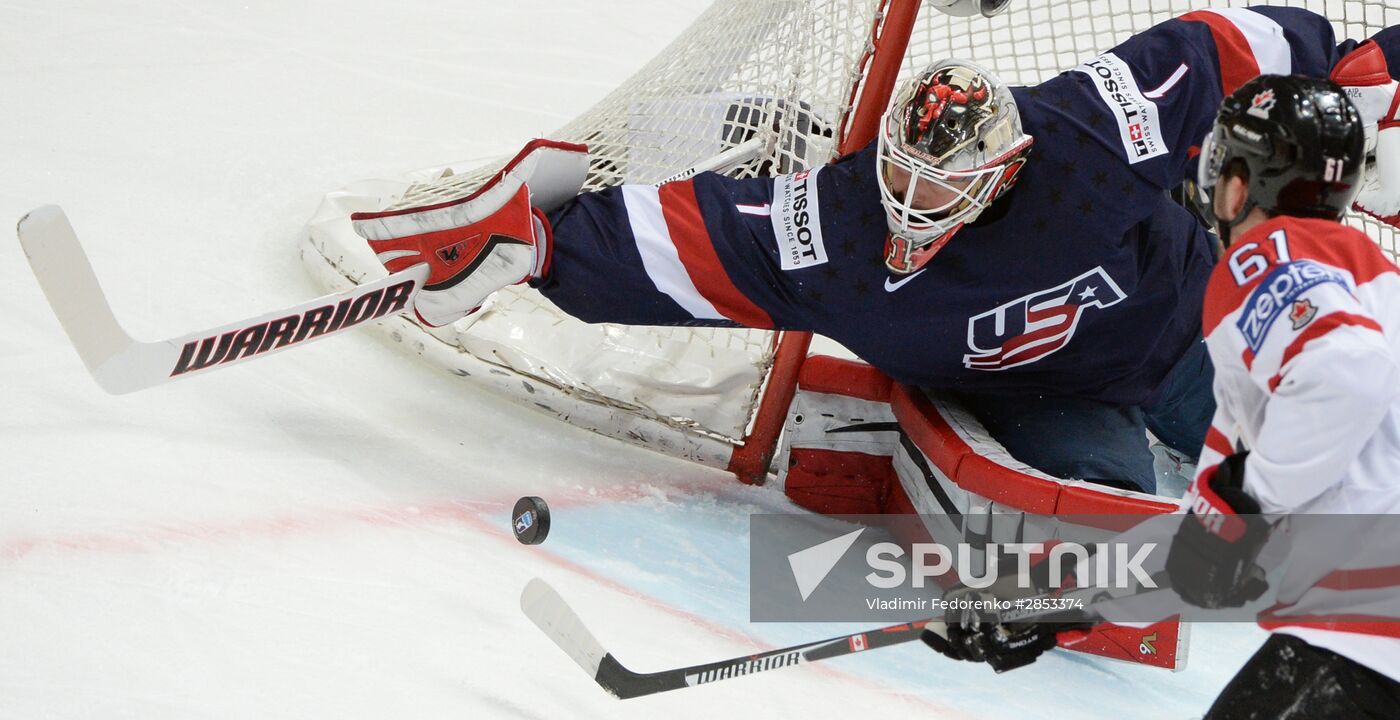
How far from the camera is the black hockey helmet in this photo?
142cm

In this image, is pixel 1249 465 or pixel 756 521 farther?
pixel 756 521

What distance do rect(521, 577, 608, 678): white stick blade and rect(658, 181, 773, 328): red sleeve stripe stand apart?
0.73 meters

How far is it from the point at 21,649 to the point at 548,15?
3544 millimetres

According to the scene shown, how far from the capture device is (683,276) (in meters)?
2.43

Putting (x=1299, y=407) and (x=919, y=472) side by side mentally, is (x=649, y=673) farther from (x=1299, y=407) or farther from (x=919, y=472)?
(x=1299, y=407)

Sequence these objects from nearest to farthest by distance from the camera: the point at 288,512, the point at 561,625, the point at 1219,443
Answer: the point at 1219,443 < the point at 561,625 < the point at 288,512

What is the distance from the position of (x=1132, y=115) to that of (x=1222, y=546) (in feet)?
3.66

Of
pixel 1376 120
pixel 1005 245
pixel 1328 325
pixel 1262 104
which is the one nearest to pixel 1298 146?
pixel 1262 104

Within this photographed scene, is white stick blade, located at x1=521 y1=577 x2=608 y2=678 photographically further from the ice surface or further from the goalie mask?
the goalie mask

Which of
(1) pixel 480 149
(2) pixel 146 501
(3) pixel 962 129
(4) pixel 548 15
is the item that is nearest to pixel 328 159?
(1) pixel 480 149

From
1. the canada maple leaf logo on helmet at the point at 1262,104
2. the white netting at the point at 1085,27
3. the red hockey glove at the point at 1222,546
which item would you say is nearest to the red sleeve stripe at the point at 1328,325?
the red hockey glove at the point at 1222,546

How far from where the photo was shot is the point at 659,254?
242cm

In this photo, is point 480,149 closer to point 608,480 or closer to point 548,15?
point 548,15

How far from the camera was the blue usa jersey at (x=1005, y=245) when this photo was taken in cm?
229
